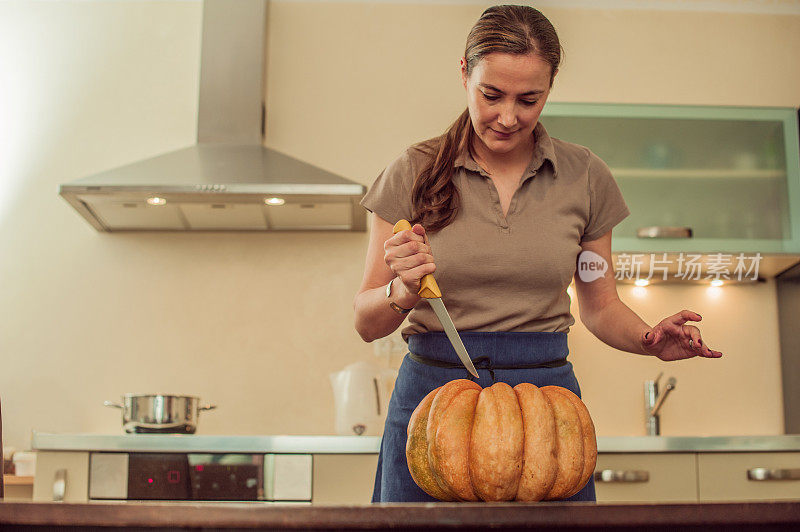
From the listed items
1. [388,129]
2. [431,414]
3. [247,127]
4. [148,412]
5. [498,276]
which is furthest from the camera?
[388,129]

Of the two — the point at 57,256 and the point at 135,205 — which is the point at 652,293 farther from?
the point at 57,256

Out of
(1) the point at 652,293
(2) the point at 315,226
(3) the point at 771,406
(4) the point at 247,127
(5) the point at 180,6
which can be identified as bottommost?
(3) the point at 771,406

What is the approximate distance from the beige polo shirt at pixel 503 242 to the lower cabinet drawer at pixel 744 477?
1324 millimetres

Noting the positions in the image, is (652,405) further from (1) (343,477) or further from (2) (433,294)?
(2) (433,294)

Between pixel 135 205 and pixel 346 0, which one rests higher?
pixel 346 0

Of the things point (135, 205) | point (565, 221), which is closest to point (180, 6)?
point (135, 205)

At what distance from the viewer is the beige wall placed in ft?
9.45

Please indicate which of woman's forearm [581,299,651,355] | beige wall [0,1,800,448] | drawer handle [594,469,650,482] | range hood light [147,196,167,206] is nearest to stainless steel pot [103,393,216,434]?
beige wall [0,1,800,448]

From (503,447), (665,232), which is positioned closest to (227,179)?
(665,232)

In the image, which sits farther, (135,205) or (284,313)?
(284,313)

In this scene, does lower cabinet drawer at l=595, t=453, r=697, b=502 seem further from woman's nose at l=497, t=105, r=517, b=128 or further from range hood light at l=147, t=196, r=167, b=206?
range hood light at l=147, t=196, r=167, b=206

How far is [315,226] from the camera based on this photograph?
2.93 m

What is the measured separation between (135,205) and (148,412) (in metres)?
0.67

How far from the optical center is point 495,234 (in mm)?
1134
